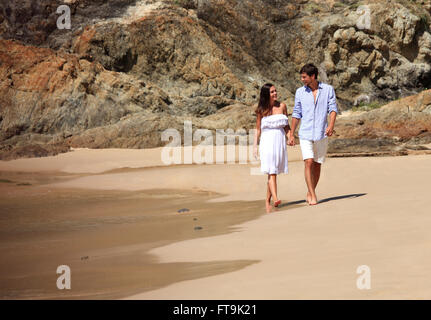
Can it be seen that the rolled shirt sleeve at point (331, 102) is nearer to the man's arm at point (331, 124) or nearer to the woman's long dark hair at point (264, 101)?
the man's arm at point (331, 124)

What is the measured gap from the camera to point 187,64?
891 inches

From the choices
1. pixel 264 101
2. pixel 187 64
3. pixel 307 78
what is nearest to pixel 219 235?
pixel 264 101

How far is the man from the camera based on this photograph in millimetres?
7471

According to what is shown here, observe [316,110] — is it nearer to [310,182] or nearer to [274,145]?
[274,145]

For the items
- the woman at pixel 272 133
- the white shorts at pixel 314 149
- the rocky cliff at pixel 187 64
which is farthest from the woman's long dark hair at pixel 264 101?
the rocky cliff at pixel 187 64

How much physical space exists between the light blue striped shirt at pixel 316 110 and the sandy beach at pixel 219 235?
840 mm

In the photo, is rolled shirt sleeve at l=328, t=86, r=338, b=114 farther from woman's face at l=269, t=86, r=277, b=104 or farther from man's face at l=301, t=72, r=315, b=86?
woman's face at l=269, t=86, r=277, b=104

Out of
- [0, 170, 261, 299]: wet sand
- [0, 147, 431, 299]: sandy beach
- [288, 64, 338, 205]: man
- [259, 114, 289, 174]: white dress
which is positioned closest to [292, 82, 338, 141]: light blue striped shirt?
[288, 64, 338, 205]: man

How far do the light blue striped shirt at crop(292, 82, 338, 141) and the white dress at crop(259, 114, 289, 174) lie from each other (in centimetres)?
25

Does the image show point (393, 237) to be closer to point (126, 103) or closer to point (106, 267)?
point (106, 267)

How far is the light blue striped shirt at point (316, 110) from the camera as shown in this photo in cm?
749

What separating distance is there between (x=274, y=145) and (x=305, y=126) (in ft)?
1.43
